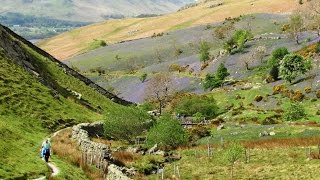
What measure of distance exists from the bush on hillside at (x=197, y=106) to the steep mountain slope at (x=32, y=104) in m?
15.8

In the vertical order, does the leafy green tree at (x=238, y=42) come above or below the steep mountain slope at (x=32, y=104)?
above

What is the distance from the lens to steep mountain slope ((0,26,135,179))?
145 feet

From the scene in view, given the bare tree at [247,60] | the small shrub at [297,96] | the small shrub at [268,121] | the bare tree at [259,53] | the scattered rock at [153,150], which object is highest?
the bare tree at [259,53]

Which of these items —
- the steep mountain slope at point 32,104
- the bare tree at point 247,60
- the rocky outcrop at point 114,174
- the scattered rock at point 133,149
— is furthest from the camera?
the bare tree at point 247,60

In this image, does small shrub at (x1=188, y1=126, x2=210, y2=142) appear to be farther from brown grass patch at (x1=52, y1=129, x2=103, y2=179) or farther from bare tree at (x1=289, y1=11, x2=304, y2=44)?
bare tree at (x1=289, y1=11, x2=304, y2=44)

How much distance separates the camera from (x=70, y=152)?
2152 inches

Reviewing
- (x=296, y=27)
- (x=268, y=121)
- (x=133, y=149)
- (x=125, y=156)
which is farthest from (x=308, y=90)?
(x=296, y=27)

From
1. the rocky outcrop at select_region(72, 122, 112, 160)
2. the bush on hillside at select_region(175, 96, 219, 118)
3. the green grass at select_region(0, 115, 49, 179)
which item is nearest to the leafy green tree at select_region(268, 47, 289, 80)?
the bush on hillside at select_region(175, 96, 219, 118)

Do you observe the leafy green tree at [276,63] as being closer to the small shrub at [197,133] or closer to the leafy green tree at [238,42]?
the leafy green tree at [238,42]

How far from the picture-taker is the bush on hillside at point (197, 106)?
120438 mm

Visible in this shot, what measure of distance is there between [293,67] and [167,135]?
6401cm

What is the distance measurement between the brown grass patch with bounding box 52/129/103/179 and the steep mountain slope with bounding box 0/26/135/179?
2086 millimetres

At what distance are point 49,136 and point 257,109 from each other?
57956 millimetres

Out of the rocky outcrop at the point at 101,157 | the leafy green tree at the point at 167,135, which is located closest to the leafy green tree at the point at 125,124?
the leafy green tree at the point at 167,135
